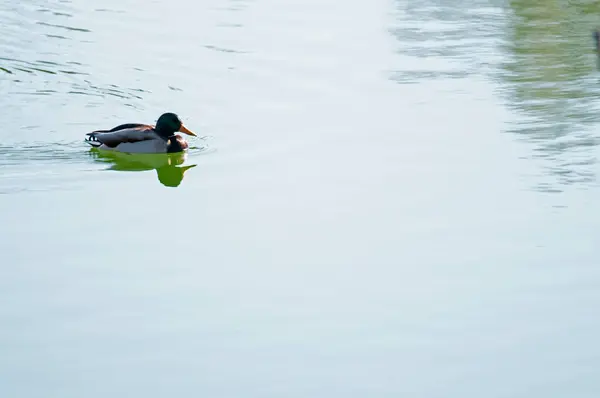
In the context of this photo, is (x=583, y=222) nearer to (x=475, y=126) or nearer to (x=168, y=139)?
(x=475, y=126)

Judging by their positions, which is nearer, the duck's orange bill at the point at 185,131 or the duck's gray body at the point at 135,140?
the duck's gray body at the point at 135,140

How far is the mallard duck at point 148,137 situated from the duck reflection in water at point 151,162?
0.07 m

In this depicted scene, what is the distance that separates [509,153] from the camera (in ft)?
40.7

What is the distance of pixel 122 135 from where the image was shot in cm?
1348

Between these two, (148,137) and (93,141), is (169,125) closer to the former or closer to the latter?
(148,137)

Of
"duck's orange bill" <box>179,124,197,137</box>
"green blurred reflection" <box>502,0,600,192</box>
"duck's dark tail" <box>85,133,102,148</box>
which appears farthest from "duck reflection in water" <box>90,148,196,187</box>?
"green blurred reflection" <box>502,0,600,192</box>

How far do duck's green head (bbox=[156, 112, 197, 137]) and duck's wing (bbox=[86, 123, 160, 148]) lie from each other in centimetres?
9

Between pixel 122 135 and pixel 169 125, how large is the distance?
0.52 meters

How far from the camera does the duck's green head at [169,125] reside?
540 inches

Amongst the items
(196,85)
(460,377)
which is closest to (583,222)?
(460,377)

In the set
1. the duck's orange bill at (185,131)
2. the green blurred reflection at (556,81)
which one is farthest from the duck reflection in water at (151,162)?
the green blurred reflection at (556,81)

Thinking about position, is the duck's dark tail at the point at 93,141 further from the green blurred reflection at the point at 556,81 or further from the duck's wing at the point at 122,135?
the green blurred reflection at the point at 556,81

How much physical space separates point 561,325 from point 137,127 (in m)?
6.37

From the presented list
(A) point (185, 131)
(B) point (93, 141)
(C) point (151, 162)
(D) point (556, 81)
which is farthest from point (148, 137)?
(D) point (556, 81)
